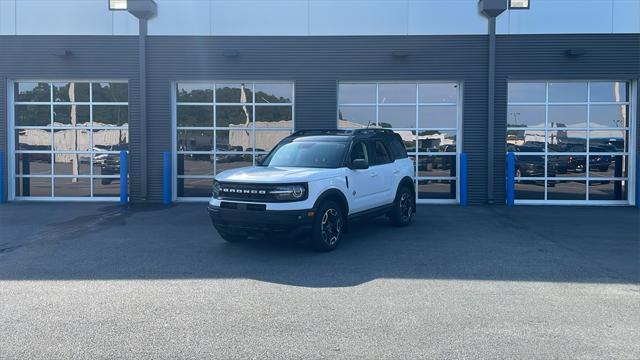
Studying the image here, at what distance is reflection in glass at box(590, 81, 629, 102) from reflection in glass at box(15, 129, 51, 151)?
14465 millimetres

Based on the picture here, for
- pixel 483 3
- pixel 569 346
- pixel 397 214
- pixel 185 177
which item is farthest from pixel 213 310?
pixel 483 3

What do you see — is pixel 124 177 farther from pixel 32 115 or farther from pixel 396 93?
pixel 396 93

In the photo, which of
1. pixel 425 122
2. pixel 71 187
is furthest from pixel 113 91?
pixel 425 122

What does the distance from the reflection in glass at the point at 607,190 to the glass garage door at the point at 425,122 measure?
139 inches

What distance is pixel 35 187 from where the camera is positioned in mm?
15805

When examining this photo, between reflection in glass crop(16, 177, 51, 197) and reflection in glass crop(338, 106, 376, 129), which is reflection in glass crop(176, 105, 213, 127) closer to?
reflection in glass crop(338, 106, 376, 129)

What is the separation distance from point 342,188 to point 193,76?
7722 mm

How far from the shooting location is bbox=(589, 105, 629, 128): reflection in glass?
15.1 m

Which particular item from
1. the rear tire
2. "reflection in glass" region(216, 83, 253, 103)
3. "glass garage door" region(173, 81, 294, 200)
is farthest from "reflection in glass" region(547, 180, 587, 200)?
the rear tire

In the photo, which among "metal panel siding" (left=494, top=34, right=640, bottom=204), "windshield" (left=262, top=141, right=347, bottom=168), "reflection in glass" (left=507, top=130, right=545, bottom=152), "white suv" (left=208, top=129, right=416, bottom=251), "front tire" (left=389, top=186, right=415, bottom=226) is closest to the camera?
"white suv" (left=208, top=129, right=416, bottom=251)

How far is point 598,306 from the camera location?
608 cm

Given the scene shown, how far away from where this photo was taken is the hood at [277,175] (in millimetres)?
8438

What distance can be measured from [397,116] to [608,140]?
546 cm

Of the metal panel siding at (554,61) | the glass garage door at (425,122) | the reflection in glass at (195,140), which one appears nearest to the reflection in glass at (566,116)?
the metal panel siding at (554,61)
